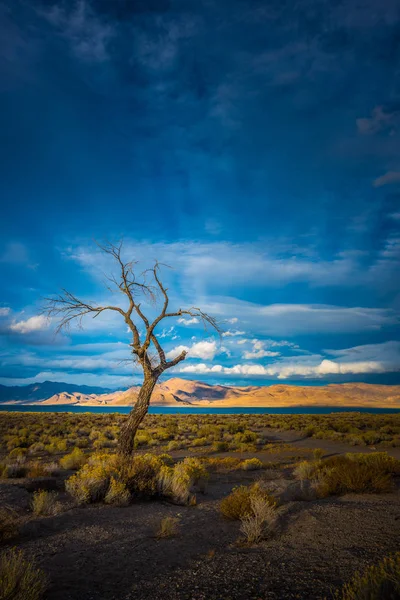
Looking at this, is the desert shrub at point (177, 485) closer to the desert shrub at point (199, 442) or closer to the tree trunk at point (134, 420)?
the tree trunk at point (134, 420)

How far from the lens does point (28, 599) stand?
3.86m

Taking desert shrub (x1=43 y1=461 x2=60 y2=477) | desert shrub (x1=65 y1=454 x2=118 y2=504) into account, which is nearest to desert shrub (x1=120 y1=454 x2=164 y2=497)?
desert shrub (x1=65 y1=454 x2=118 y2=504)

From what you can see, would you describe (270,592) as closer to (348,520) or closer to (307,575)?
(307,575)

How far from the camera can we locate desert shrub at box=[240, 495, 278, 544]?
21.3ft

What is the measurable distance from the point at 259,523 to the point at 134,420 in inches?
279

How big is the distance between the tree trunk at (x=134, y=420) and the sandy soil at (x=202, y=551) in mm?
3731

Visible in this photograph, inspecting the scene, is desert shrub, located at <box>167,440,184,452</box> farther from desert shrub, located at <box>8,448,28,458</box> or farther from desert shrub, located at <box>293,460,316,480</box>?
desert shrub, located at <box>293,460,316,480</box>

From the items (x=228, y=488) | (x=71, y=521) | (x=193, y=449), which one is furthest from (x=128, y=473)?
(x=193, y=449)

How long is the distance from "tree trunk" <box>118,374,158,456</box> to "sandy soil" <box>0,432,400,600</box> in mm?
3731

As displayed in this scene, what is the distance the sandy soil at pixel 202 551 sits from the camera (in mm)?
4684

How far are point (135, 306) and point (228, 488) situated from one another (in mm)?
7588

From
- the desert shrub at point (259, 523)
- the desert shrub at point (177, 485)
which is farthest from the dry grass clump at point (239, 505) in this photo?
the desert shrub at point (177, 485)

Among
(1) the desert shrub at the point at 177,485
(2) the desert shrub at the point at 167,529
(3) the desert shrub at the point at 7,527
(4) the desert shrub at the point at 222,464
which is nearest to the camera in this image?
(3) the desert shrub at the point at 7,527

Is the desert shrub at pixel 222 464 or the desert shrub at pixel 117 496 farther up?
the desert shrub at pixel 117 496
